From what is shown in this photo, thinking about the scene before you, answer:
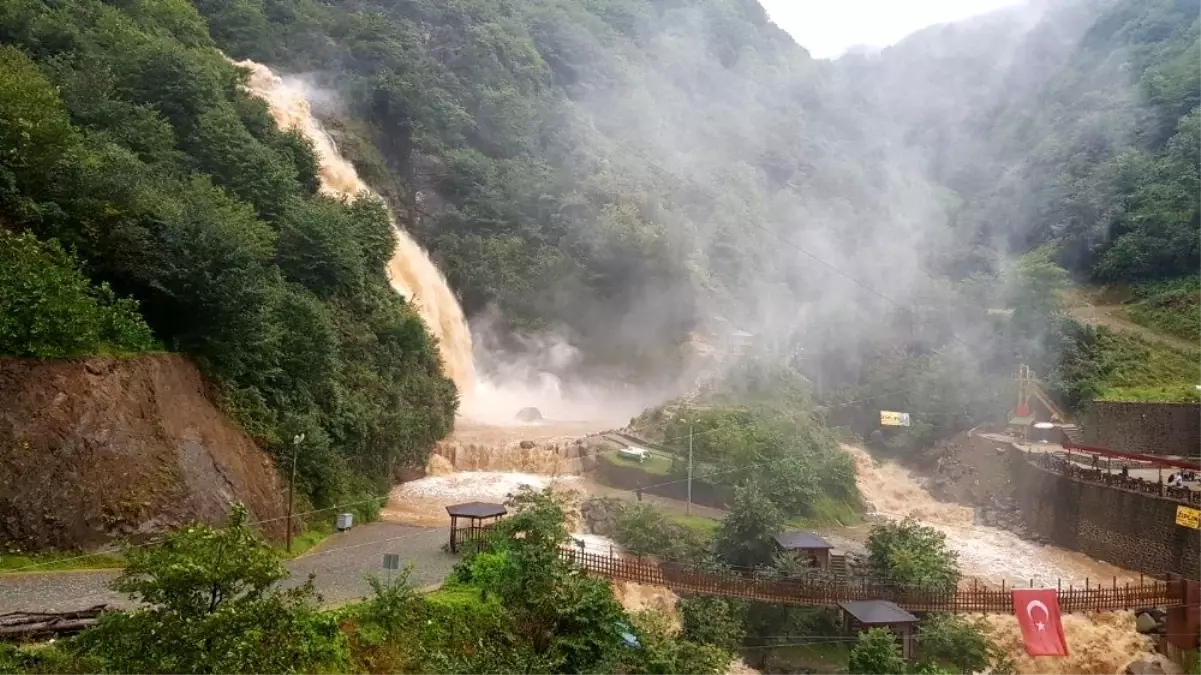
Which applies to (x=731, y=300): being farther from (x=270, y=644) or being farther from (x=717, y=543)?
(x=270, y=644)

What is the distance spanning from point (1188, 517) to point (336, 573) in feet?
73.2

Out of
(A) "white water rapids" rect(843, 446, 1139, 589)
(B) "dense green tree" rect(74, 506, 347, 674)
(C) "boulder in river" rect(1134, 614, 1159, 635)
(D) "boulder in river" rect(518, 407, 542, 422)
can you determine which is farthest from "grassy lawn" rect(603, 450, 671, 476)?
(B) "dense green tree" rect(74, 506, 347, 674)

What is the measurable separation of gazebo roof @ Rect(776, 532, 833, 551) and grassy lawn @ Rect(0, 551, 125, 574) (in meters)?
15.0

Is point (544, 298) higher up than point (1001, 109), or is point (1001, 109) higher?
point (1001, 109)

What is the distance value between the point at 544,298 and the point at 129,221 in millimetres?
29070

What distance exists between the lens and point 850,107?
3428 inches

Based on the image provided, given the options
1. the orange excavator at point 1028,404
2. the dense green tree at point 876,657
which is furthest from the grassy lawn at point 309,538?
the orange excavator at point 1028,404

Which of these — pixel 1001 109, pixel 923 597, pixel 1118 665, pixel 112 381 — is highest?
pixel 1001 109

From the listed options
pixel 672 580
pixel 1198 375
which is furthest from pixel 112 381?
pixel 1198 375

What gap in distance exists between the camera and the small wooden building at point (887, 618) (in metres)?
17.2

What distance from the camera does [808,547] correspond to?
820 inches

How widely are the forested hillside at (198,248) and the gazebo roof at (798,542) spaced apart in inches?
470

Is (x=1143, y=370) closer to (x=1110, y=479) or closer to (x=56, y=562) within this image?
(x=1110, y=479)

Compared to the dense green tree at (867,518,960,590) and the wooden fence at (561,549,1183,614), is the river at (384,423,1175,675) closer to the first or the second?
the wooden fence at (561,549,1183,614)
